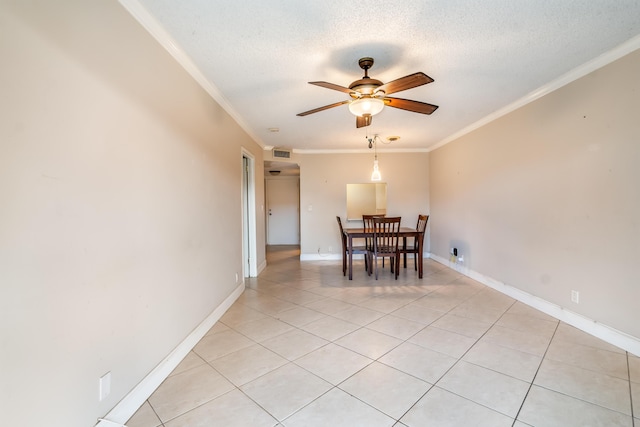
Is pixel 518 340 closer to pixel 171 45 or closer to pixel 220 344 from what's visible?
pixel 220 344

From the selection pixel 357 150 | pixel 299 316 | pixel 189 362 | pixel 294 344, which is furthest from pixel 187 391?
pixel 357 150

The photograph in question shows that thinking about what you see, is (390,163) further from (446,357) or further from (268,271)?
(446,357)

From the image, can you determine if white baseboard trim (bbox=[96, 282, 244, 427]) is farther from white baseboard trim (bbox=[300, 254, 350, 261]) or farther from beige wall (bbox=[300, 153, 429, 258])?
beige wall (bbox=[300, 153, 429, 258])

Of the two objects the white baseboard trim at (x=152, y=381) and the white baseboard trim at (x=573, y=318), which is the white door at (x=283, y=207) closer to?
the white baseboard trim at (x=573, y=318)

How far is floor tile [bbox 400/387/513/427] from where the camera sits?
59.9 inches

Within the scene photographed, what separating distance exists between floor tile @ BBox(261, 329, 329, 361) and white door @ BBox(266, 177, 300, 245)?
19.4ft

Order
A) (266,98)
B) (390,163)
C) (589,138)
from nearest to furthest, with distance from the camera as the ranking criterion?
(589,138)
(266,98)
(390,163)

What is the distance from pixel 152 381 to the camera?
5.92 ft

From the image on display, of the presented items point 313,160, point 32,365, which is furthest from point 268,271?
point 32,365

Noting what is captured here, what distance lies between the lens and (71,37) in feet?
4.05

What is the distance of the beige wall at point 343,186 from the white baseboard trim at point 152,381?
11.5 ft

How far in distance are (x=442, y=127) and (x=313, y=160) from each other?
8.67 feet

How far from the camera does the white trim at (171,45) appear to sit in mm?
1646

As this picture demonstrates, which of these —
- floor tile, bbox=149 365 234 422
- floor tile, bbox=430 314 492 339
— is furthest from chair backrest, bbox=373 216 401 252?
floor tile, bbox=149 365 234 422
